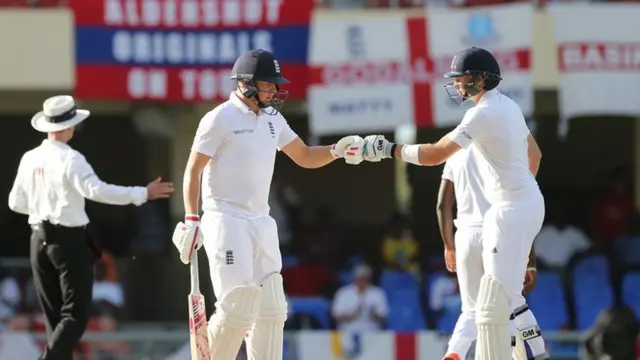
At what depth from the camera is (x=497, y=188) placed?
7848 mm

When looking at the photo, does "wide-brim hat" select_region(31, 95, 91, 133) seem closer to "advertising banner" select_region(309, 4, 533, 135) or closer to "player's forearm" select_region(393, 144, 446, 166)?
"player's forearm" select_region(393, 144, 446, 166)

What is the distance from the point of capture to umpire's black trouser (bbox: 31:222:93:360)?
875 centimetres

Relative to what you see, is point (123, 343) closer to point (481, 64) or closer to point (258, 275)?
point (258, 275)

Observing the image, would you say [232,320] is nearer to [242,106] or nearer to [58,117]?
[242,106]

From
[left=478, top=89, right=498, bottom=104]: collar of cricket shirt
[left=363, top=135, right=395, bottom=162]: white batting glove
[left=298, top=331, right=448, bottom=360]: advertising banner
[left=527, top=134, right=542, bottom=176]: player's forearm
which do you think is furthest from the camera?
[left=298, top=331, right=448, bottom=360]: advertising banner

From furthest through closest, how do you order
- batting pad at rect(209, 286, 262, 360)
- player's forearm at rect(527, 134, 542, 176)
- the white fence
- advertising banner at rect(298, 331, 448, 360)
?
advertising banner at rect(298, 331, 448, 360) → the white fence → player's forearm at rect(527, 134, 542, 176) → batting pad at rect(209, 286, 262, 360)

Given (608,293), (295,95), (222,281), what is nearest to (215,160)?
(222,281)

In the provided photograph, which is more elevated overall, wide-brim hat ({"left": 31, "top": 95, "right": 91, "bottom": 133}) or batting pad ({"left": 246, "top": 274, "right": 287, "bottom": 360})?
wide-brim hat ({"left": 31, "top": 95, "right": 91, "bottom": 133})

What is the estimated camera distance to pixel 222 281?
24.5 feet

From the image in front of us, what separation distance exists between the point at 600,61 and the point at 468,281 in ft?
18.9

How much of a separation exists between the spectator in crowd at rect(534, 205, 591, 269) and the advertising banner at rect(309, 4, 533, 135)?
1.94 m

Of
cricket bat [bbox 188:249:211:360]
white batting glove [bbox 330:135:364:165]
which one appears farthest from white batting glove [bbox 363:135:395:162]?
cricket bat [bbox 188:249:211:360]

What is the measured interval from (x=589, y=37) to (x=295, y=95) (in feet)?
9.61

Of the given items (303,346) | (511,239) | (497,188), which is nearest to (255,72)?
(497,188)
